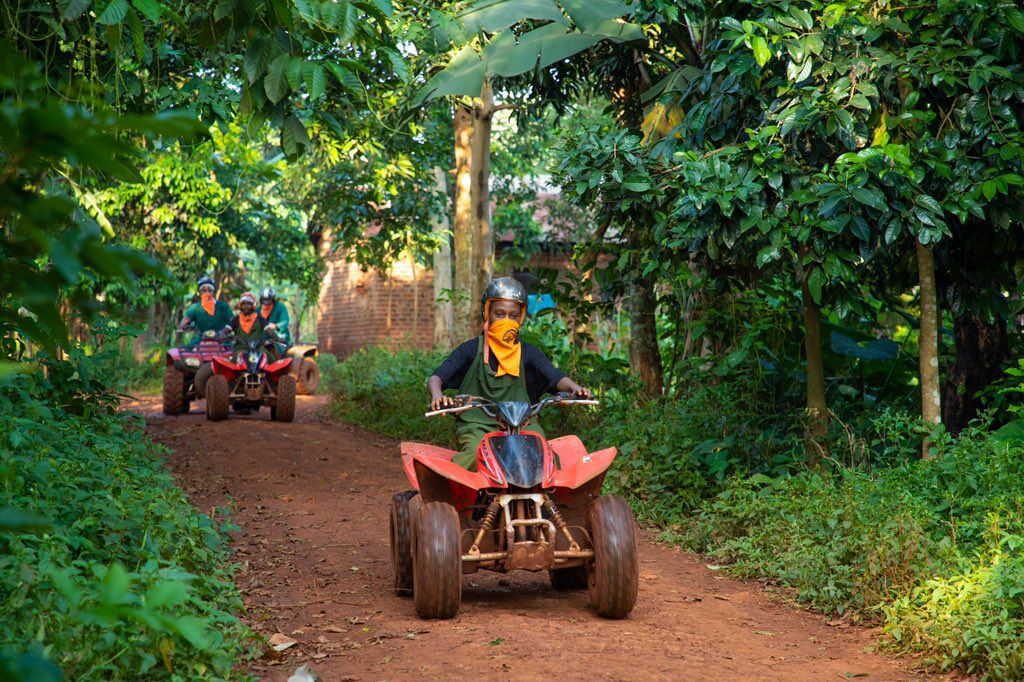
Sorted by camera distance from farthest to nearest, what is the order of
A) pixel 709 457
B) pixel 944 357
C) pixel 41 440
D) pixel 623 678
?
pixel 944 357
pixel 709 457
pixel 41 440
pixel 623 678

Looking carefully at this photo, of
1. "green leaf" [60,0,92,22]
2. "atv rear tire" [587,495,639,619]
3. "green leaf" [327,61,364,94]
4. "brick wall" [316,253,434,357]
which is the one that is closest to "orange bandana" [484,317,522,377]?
"atv rear tire" [587,495,639,619]

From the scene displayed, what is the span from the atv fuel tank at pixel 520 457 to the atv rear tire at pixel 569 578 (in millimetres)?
1112

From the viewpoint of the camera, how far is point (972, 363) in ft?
30.7

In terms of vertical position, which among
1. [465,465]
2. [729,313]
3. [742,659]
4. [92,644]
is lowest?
[742,659]

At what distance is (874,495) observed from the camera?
23.8 feet

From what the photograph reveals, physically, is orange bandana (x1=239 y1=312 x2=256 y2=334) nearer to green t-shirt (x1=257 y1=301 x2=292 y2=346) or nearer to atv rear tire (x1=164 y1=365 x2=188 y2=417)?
green t-shirt (x1=257 y1=301 x2=292 y2=346)

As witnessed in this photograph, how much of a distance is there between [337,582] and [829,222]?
4.07m

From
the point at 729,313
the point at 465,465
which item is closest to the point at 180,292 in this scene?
the point at 729,313

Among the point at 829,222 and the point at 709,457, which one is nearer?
the point at 829,222

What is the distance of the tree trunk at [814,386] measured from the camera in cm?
891

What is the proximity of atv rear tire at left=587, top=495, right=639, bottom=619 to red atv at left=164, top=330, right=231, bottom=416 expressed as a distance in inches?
408

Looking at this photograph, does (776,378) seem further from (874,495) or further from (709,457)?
(874,495)

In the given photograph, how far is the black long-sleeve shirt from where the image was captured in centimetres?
685

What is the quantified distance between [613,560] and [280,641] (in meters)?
1.78
